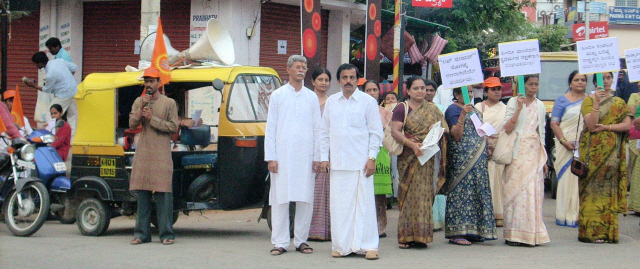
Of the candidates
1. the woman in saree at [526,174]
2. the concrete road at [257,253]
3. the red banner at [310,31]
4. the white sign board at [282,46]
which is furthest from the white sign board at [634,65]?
the white sign board at [282,46]

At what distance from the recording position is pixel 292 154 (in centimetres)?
666

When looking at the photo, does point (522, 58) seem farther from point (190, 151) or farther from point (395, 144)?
point (190, 151)

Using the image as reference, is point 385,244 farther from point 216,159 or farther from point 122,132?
point 122,132

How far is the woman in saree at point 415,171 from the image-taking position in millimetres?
6867

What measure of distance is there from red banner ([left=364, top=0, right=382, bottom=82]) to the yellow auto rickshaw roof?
15.9ft

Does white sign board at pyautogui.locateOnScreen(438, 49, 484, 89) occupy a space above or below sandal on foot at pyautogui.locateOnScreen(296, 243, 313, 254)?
above

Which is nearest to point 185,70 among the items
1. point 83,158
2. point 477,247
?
point 83,158

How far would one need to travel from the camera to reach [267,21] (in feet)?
46.8

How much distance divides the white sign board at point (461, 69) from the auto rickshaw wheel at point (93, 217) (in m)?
3.80

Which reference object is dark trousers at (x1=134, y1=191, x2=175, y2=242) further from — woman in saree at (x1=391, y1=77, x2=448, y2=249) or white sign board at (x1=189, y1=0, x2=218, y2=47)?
white sign board at (x1=189, y1=0, x2=218, y2=47)

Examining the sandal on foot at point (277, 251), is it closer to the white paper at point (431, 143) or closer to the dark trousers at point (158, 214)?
the dark trousers at point (158, 214)

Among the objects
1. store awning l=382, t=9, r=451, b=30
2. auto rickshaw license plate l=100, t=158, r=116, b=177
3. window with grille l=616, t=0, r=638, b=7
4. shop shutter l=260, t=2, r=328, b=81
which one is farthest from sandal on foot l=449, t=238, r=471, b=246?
window with grille l=616, t=0, r=638, b=7

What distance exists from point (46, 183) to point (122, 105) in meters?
1.30

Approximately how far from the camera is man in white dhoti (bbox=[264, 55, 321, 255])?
665 centimetres
